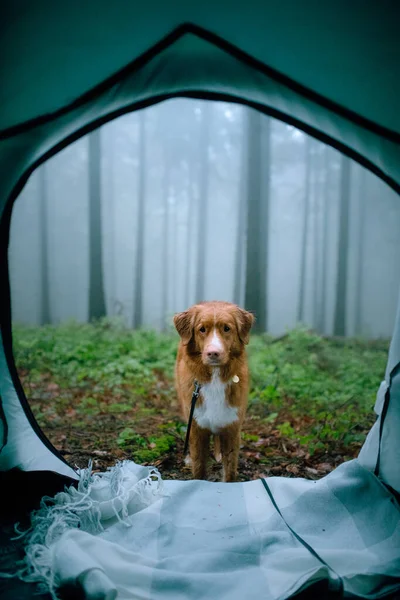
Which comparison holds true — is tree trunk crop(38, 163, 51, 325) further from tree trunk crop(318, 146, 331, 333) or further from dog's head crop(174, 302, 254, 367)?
dog's head crop(174, 302, 254, 367)

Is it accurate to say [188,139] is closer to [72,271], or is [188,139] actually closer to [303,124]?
[72,271]

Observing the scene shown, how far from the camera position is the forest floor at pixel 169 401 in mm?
3836

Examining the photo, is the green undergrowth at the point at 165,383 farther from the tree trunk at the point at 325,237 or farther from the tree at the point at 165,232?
the tree trunk at the point at 325,237

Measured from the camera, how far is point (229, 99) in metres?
2.77

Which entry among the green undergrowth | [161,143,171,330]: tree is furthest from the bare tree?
the green undergrowth

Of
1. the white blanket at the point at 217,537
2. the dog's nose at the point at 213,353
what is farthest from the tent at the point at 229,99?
the dog's nose at the point at 213,353

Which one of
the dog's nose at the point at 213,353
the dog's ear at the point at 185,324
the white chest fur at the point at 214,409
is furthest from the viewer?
the dog's ear at the point at 185,324

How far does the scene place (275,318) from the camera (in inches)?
922

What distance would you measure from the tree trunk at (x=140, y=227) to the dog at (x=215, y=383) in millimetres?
15308

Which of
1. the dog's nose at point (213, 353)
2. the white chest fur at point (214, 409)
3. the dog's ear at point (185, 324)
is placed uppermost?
the dog's ear at point (185, 324)

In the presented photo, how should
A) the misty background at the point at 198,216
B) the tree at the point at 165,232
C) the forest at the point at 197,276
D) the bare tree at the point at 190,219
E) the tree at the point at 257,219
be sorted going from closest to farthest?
1. the forest at the point at 197,276
2. the tree at the point at 257,219
3. the misty background at the point at 198,216
4. the bare tree at the point at 190,219
5. the tree at the point at 165,232

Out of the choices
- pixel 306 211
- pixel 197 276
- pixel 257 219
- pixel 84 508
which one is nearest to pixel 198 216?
pixel 197 276

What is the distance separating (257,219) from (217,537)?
11072mm

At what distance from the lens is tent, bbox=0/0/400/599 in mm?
1908
